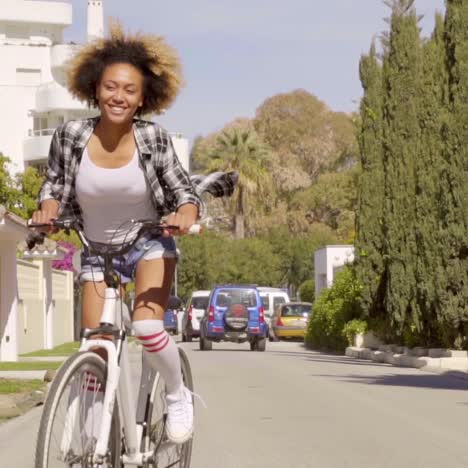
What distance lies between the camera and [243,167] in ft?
271

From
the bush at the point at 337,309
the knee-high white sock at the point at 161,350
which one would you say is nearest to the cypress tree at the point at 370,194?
the bush at the point at 337,309

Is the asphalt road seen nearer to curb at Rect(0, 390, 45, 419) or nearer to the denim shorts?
curb at Rect(0, 390, 45, 419)

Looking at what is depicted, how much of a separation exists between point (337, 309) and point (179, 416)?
30624mm

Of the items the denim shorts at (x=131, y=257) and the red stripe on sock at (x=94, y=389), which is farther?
the denim shorts at (x=131, y=257)

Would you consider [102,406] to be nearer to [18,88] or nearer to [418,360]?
[418,360]

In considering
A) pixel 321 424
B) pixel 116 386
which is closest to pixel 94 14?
pixel 321 424

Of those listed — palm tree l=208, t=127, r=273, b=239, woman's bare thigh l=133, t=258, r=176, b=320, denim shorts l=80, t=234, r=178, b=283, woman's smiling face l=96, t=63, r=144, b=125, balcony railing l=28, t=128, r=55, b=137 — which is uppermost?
balcony railing l=28, t=128, r=55, b=137

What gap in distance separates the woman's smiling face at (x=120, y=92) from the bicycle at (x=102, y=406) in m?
0.55

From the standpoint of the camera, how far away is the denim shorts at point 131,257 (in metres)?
6.55

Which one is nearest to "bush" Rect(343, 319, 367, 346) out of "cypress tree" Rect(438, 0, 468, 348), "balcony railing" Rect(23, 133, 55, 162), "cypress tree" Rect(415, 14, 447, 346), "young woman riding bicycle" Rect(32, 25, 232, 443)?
"cypress tree" Rect(415, 14, 447, 346)

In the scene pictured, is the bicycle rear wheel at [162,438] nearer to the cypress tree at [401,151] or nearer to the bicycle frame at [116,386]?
the bicycle frame at [116,386]

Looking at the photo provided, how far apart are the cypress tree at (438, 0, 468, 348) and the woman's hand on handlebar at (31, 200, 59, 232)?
60.8ft

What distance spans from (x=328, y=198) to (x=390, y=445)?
3107 inches

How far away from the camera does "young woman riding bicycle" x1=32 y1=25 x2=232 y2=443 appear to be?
647 cm
